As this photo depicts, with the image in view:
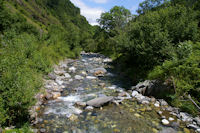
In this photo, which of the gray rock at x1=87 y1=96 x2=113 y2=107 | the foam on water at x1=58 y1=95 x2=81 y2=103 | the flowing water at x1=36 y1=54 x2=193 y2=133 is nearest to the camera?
the flowing water at x1=36 y1=54 x2=193 y2=133

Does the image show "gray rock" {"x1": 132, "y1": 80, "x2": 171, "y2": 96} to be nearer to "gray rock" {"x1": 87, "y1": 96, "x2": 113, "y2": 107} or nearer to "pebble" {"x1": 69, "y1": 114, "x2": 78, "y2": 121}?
"gray rock" {"x1": 87, "y1": 96, "x2": 113, "y2": 107}

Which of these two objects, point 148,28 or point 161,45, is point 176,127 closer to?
point 161,45

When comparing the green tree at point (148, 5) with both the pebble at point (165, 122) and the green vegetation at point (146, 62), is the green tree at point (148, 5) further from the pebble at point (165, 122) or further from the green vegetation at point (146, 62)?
the pebble at point (165, 122)

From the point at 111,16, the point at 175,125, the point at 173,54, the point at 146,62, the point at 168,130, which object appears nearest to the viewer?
the point at 168,130

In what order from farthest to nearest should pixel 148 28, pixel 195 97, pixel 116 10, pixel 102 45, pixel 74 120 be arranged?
1. pixel 102 45
2. pixel 116 10
3. pixel 148 28
4. pixel 195 97
5. pixel 74 120

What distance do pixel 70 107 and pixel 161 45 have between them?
9920 mm

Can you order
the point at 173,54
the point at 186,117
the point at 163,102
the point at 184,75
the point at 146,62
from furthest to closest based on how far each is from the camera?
the point at 146,62 → the point at 173,54 → the point at 184,75 → the point at 163,102 → the point at 186,117

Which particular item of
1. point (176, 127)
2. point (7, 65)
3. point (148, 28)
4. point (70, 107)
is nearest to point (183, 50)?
point (148, 28)

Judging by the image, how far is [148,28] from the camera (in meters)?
14.1

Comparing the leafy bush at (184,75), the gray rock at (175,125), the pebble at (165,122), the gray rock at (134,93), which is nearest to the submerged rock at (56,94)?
the gray rock at (134,93)

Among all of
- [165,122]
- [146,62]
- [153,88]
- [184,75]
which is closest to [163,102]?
[153,88]

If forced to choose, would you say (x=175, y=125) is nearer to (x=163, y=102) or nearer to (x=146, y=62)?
→ (x=163, y=102)

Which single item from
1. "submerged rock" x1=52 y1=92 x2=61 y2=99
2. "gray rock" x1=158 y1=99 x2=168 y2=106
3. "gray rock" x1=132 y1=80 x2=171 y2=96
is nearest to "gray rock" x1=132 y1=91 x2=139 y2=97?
"gray rock" x1=132 y1=80 x2=171 y2=96

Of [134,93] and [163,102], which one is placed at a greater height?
[163,102]
